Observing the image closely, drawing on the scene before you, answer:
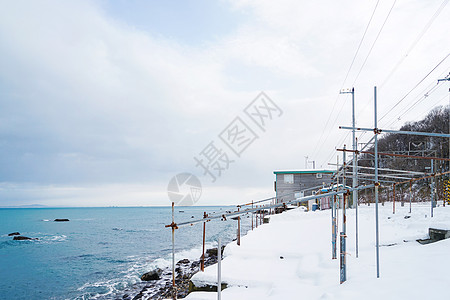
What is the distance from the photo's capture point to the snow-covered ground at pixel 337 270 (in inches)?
207

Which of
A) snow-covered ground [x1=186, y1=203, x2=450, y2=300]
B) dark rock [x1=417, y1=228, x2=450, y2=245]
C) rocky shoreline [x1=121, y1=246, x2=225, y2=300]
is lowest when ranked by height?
rocky shoreline [x1=121, y1=246, x2=225, y2=300]

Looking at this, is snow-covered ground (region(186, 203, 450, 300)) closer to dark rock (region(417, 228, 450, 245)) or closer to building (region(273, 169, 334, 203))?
dark rock (region(417, 228, 450, 245))

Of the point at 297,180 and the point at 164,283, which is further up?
the point at 297,180

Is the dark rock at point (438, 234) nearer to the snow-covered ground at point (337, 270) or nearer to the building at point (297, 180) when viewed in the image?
the snow-covered ground at point (337, 270)

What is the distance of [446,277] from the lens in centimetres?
528

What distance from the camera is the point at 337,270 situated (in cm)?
750

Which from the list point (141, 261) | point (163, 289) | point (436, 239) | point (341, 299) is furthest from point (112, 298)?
point (436, 239)

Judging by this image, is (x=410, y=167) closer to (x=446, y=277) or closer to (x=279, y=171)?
(x=279, y=171)

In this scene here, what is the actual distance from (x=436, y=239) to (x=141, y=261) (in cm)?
2099

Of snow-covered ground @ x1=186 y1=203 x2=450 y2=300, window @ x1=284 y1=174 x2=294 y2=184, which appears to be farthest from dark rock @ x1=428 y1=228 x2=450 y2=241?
window @ x1=284 y1=174 x2=294 y2=184

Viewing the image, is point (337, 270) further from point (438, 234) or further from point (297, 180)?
point (297, 180)

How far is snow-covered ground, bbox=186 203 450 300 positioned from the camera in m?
5.26

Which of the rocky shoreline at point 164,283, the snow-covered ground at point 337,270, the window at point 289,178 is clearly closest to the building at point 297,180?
the window at point 289,178

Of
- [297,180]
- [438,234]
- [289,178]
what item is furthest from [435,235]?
[289,178]
